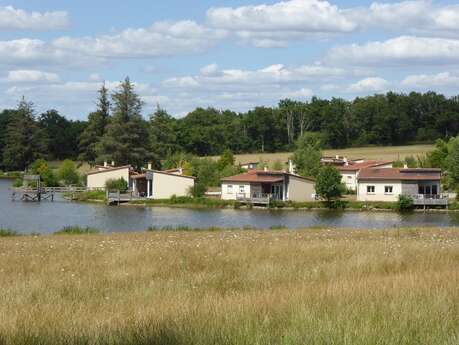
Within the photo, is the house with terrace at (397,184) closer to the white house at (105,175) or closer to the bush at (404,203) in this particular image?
the bush at (404,203)

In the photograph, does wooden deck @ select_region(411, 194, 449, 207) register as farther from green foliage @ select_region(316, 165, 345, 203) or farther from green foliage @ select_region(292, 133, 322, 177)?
green foliage @ select_region(292, 133, 322, 177)

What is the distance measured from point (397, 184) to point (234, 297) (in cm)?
6310

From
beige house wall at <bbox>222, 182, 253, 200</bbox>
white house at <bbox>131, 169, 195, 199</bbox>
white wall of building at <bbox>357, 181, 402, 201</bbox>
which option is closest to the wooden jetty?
white house at <bbox>131, 169, 195, 199</bbox>

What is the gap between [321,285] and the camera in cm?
970

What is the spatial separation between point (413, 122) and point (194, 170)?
65.9 m

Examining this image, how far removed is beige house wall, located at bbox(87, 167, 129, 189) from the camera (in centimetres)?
8550

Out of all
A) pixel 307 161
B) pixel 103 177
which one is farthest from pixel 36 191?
pixel 307 161

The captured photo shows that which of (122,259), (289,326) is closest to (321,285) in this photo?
(289,326)

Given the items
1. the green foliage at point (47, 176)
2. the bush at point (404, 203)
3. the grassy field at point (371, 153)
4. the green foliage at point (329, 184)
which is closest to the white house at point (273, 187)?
the green foliage at point (329, 184)

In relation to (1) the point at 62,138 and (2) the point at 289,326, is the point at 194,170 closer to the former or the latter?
(1) the point at 62,138

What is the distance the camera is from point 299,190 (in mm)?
73938

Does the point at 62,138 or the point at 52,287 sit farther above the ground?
the point at 62,138

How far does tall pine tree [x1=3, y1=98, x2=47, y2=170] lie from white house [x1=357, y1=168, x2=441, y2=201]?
61202mm

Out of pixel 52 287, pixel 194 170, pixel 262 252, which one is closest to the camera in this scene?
pixel 52 287
